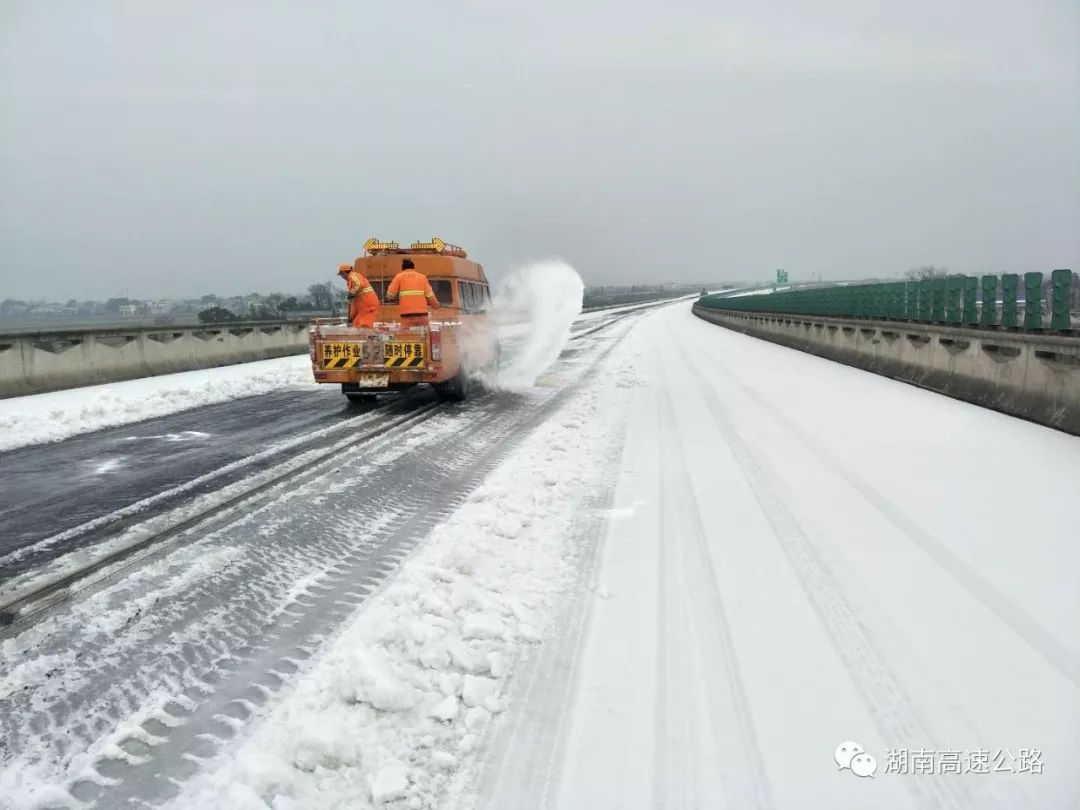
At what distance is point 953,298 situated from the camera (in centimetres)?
1341

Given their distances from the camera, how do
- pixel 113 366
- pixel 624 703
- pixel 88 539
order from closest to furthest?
pixel 624 703 → pixel 88 539 → pixel 113 366

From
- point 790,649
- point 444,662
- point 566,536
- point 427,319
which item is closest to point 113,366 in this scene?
point 427,319

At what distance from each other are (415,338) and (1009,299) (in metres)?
9.28

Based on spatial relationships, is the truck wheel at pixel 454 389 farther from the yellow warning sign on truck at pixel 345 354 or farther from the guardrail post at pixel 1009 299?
the guardrail post at pixel 1009 299

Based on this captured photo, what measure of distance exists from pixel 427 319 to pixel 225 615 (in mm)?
8001

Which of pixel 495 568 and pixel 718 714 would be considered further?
pixel 495 568

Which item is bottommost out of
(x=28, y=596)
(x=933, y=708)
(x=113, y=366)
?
(x=933, y=708)

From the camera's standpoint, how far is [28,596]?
4.37 metres

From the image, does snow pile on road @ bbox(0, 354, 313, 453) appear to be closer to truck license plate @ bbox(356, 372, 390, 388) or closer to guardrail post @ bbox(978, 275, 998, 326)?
truck license plate @ bbox(356, 372, 390, 388)

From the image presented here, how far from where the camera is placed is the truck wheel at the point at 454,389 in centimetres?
1273

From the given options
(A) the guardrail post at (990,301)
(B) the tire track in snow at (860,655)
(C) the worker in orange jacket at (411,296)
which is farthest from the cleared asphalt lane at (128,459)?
(A) the guardrail post at (990,301)

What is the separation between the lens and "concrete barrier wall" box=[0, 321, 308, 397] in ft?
44.7

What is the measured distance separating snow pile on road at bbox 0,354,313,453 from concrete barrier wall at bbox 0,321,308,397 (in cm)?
27

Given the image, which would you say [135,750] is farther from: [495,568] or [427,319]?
[427,319]
